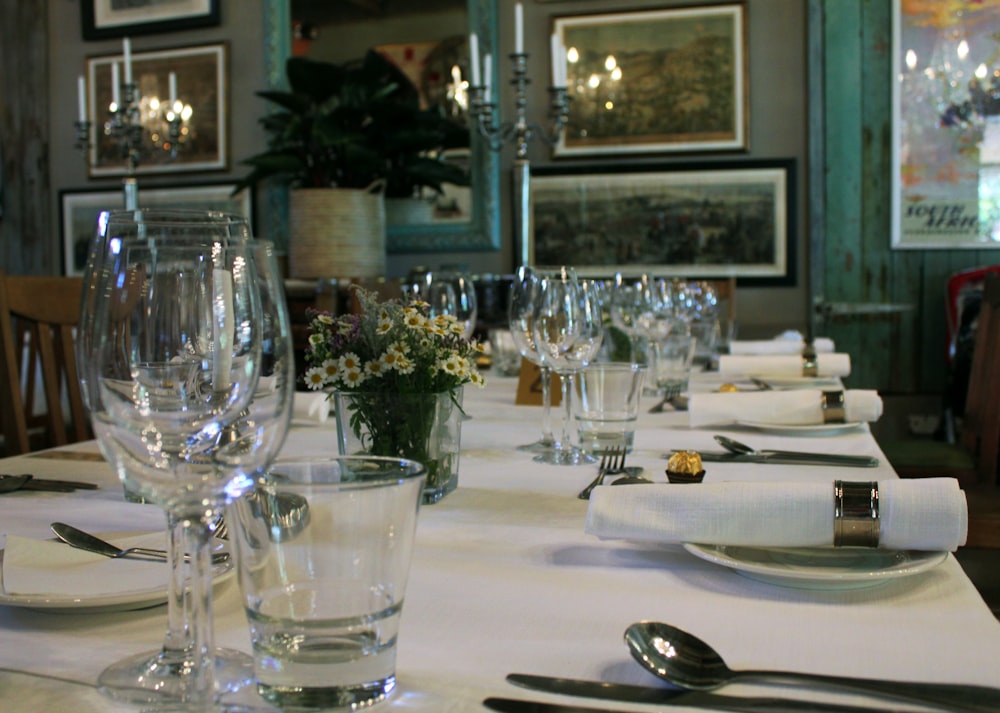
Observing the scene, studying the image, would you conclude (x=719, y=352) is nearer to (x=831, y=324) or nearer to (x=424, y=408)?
(x=831, y=324)

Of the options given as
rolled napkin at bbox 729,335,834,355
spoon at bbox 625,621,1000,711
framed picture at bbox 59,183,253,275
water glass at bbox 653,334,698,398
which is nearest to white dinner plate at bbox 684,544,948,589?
spoon at bbox 625,621,1000,711

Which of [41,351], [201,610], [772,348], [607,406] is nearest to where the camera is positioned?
[201,610]

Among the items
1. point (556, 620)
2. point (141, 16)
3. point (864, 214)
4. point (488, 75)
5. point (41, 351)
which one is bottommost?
point (556, 620)

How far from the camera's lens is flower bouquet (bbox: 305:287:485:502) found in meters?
0.93

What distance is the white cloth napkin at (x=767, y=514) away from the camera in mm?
671

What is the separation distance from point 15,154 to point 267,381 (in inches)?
216

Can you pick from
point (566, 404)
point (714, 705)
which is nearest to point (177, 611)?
point (714, 705)

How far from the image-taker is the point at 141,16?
4953 millimetres

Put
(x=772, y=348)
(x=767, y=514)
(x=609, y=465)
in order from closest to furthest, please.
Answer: (x=767, y=514) < (x=609, y=465) < (x=772, y=348)

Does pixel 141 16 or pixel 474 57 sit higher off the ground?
pixel 141 16

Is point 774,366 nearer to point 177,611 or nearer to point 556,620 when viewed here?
point 556,620

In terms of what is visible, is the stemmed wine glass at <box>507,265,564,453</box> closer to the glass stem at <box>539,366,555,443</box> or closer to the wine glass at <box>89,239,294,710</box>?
the glass stem at <box>539,366,555,443</box>

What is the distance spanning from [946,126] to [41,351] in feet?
11.3

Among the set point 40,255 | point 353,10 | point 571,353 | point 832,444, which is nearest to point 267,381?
point 571,353
